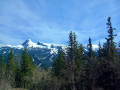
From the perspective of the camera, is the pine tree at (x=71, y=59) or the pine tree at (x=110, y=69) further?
the pine tree at (x=71, y=59)

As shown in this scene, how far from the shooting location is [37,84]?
29.3 m

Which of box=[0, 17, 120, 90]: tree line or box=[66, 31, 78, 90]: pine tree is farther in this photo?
box=[66, 31, 78, 90]: pine tree

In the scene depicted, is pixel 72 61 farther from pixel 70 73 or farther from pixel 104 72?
pixel 104 72

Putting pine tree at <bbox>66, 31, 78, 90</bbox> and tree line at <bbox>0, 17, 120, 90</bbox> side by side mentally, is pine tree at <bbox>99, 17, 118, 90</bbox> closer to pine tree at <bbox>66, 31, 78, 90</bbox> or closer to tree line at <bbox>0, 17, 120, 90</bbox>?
tree line at <bbox>0, 17, 120, 90</bbox>

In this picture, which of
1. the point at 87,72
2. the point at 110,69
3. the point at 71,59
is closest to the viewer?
the point at 110,69

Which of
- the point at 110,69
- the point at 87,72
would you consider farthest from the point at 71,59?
the point at 110,69

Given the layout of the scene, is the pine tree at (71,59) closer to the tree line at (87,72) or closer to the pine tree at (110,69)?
the tree line at (87,72)

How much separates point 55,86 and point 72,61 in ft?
20.3

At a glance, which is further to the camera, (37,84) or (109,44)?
(37,84)

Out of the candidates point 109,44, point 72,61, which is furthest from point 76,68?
point 109,44

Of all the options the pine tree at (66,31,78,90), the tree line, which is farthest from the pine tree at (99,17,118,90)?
the pine tree at (66,31,78,90)

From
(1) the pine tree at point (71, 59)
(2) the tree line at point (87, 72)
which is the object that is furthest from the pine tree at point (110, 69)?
(1) the pine tree at point (71, 59)

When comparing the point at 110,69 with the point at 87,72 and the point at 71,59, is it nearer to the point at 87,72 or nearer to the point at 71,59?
the point at 87,72

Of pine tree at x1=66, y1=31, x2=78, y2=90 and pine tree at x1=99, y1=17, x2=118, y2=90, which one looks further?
pine tree at x1=66, y1=31, x2=78, y2=90
